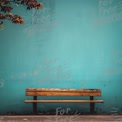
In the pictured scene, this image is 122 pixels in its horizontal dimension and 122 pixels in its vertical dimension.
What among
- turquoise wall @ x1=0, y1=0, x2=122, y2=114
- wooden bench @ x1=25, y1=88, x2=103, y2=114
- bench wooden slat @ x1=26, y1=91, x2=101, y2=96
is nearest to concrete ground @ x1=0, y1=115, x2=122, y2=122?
wooden bench @ x1=25, y1=88, x2=103, y2=114

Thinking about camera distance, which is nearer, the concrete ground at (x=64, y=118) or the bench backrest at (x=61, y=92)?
the concrete ground at (x=64, y=118)

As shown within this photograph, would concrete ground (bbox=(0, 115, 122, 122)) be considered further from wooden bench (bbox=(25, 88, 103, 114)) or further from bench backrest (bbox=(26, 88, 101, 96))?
bench backrest (bbox=(26, 88, 101, 96))

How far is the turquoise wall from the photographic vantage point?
9.68 metres

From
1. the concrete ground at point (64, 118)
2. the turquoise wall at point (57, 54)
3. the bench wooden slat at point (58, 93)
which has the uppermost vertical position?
the turquoise wall at point (57, 54)

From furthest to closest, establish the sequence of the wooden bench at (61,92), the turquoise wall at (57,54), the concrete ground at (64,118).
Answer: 1. the turquoise wall at (57,54)
2. the wooden bench at (61,92)
3. the concrete ground at (64,118)

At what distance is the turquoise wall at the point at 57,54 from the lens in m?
9.68

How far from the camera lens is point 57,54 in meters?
9.70

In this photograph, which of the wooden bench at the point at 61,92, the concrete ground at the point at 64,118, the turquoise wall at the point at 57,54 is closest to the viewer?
the concrete ground at the point at 64,118

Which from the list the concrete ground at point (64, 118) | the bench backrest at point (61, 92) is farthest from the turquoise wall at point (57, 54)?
the concrete ground at point (64, 118)

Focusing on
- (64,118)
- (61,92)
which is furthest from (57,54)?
(64,118)

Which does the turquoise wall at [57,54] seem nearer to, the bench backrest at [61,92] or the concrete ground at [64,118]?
the bench backrest at [61,92]

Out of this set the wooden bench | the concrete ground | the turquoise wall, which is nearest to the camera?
the concrete ground

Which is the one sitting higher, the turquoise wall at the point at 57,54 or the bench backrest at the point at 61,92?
the turquoise wall at the point at 57,54

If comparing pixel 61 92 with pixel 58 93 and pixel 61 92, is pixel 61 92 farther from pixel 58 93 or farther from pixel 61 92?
pixel 58 93
